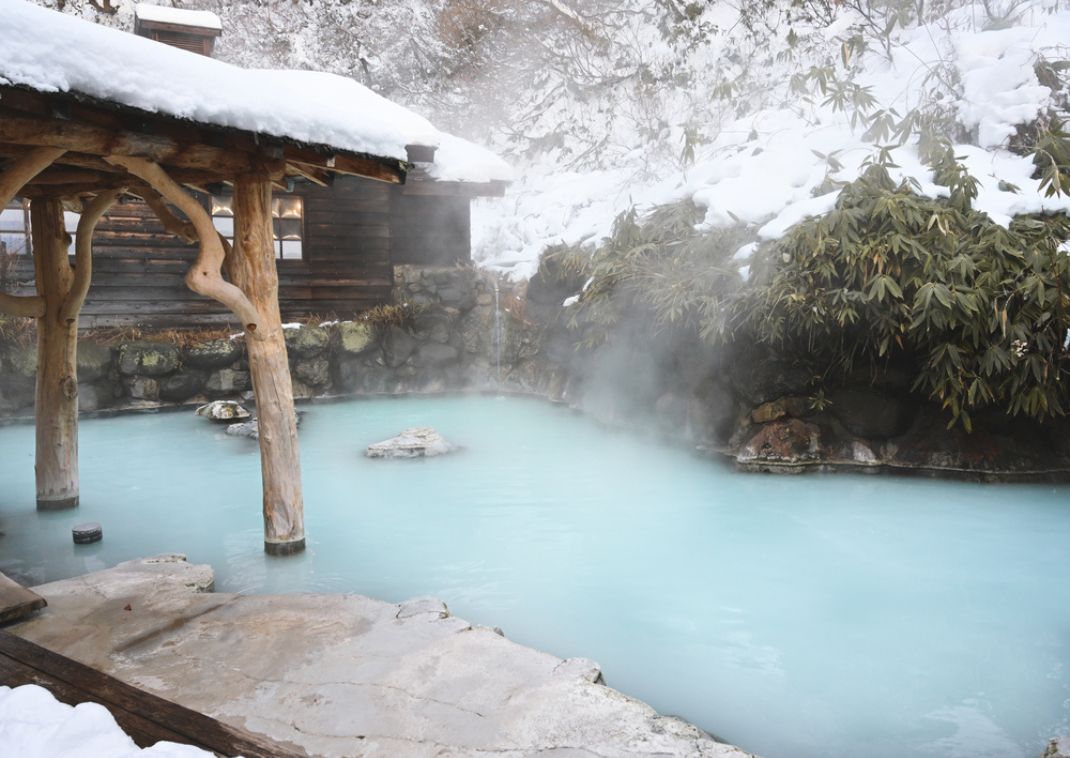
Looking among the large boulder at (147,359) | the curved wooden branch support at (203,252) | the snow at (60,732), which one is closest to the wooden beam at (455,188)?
the large boulder at (147,359)

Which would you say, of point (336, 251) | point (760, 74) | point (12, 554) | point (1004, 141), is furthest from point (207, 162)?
point (760, 74)

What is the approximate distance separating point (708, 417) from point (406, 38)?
17578mm

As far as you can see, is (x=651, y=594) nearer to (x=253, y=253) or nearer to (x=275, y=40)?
(x=253, y=253)

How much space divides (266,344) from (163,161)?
1138 millimetres

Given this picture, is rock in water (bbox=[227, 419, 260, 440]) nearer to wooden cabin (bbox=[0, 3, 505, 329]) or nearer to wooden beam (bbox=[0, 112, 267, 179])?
wooden cabin (bbox=[0, 3, 505, 329])

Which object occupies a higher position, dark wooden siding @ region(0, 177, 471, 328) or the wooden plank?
dark wooden siding @ region(0, 177, 471, 328)

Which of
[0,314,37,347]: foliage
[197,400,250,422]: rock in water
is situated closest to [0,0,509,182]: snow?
[197,400,250,422]: rock in water

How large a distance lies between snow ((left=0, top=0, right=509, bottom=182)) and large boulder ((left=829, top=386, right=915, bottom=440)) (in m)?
5.05

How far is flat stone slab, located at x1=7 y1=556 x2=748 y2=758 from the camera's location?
7.64 ft

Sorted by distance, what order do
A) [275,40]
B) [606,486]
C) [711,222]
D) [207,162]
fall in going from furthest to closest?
[275,40]
[711,222]
[606,486]
[207,162]

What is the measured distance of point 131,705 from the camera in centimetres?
178

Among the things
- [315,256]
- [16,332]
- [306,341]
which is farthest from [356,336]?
[16,332]

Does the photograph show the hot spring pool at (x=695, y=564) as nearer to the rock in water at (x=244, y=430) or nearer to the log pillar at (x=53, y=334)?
the rock in water at (x=244, y=430)

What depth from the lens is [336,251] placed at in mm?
13328
